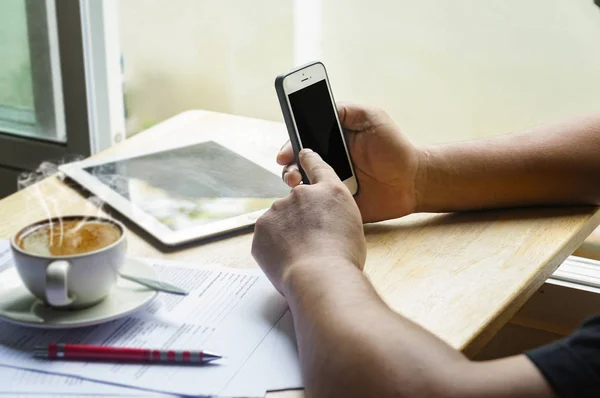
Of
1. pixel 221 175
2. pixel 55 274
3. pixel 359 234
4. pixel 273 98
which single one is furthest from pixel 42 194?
pixel 273 98

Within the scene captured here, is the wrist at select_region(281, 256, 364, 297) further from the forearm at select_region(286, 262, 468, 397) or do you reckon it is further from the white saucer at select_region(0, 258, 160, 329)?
the white saucer at select_region(0, 258, 160, 329)

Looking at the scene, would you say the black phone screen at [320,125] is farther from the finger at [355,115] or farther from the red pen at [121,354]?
the red pen at [121,354]

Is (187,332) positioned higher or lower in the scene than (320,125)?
lower

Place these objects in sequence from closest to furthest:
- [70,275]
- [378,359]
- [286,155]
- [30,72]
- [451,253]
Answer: [378,359] → [70,275] → [451,253] → [286,155] → [30,72]

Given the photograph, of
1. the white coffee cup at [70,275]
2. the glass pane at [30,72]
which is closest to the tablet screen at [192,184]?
the white coffee cup at [70,275]

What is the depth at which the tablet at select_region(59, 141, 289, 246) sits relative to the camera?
0.95m

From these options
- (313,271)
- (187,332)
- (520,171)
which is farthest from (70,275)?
(520,171)

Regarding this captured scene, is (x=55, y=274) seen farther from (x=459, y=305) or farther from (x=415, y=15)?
(x=415, y=15)

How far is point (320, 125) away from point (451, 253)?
233 mm

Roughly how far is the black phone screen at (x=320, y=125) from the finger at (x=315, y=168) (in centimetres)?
3

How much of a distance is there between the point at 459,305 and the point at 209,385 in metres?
0.27

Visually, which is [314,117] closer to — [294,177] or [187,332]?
[294,177]

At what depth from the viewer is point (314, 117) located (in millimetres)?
941

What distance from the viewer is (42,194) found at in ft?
3.45
